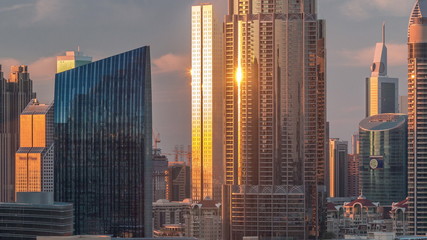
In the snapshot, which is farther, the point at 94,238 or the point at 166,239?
the point at 166,239

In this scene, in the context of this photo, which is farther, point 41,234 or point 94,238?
point 41,234

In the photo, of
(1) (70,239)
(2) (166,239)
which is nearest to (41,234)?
(2) (166,239)

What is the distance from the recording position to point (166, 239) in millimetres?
198750

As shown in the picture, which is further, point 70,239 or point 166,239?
point 166,239

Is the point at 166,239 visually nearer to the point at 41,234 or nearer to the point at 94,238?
the point at 41,234

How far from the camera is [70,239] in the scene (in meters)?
161

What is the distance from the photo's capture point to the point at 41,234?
199375 millimetres

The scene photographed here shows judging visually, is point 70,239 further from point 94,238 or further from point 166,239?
point 166,239

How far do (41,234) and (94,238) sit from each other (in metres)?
42.7

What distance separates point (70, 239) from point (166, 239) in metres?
39.4

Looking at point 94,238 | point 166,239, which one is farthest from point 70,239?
point 166,239

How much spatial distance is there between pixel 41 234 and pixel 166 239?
1794cm

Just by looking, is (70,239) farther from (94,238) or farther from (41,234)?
(41,234)
